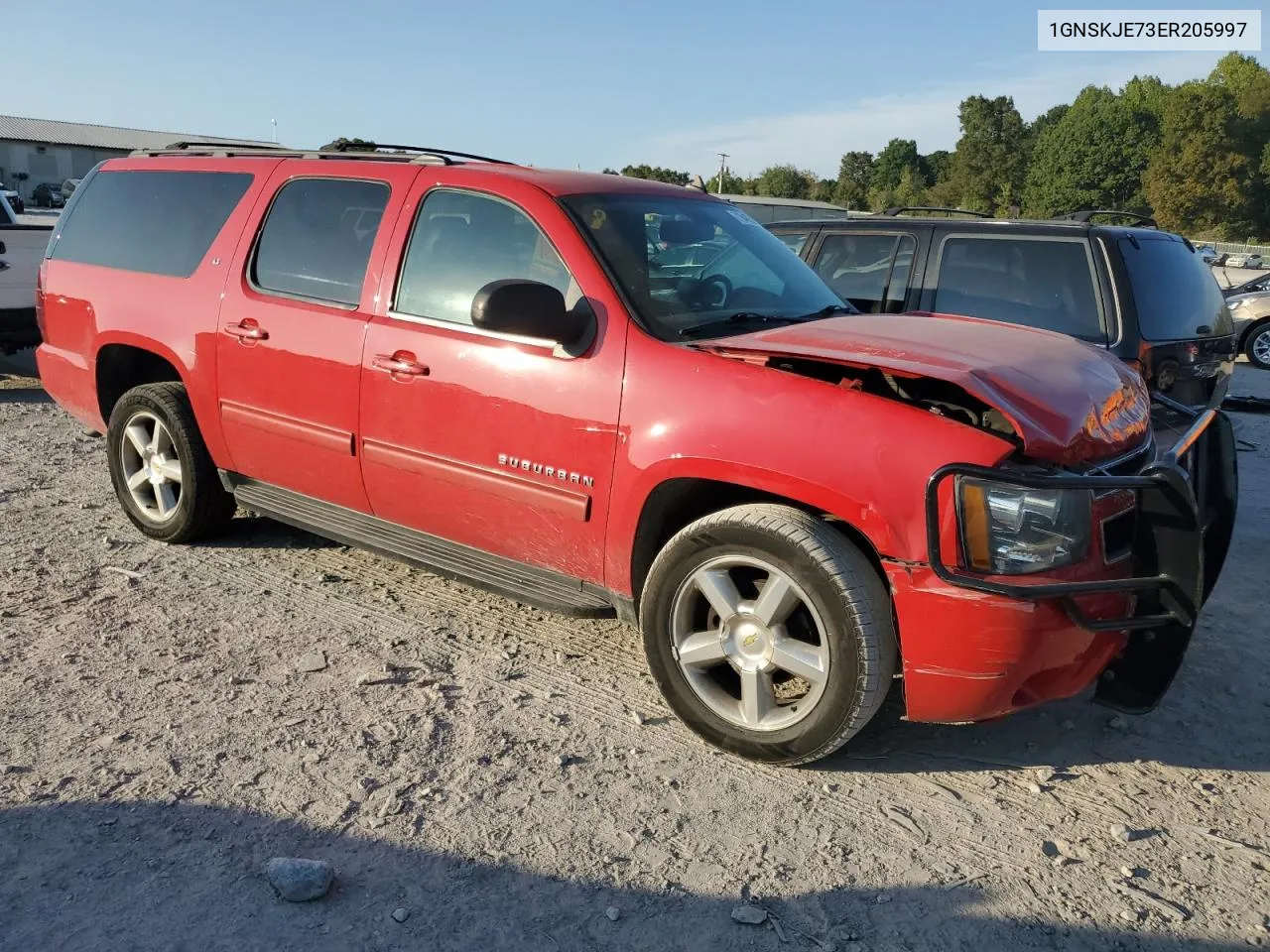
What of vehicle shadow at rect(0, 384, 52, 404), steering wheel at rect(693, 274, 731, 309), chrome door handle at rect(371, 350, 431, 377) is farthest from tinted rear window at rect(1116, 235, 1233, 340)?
vehicle shadow at rect(0, 384, 52, 404)

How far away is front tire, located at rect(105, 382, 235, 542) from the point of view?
4824 mm

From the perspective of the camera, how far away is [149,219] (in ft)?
16.4

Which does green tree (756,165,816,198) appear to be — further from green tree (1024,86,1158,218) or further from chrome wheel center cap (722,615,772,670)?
chrome wheel center cap (722,615,772,670)

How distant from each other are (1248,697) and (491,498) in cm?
293

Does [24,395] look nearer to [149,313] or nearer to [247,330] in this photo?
[149,313]

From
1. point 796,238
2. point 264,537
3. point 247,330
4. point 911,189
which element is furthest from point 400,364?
point 911,189

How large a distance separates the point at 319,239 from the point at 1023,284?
13.8 feet

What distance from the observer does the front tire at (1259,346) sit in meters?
14.3

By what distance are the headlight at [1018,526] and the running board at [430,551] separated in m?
1.35

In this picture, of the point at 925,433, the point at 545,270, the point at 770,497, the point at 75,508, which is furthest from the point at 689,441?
the point at 75,508

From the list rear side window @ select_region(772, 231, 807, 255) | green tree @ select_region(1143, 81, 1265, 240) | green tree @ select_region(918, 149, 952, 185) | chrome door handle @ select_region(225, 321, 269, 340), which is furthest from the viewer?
green tree @ select_region(918, 149, 952, 185)

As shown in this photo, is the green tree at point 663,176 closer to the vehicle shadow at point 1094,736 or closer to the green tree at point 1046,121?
the vehicle shadow at point 1094,736

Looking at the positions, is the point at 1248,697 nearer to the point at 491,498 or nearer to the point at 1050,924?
the point at 1050,924

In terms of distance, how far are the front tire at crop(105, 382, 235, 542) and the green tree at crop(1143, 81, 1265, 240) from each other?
70779mm
